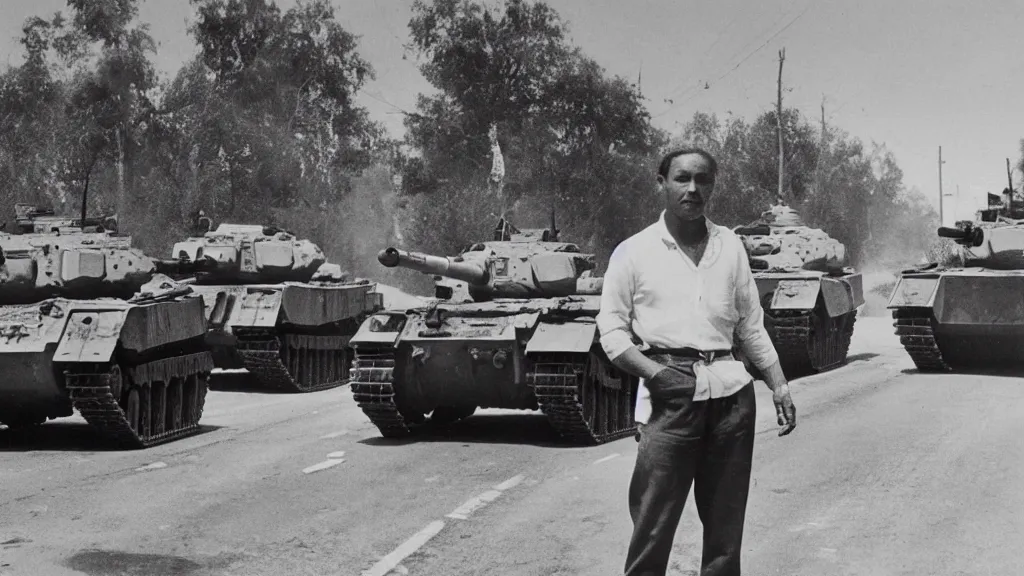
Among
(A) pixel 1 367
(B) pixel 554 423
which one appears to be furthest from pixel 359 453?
(A) pixel 1 367

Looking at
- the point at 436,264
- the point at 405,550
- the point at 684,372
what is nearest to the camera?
the point at 684,372

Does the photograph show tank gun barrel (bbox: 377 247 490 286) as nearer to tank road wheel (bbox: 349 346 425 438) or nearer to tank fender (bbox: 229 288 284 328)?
tank road wheel (bbox: 349 346 425 438)

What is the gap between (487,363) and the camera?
11.5 m

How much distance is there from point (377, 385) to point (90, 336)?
273 cm

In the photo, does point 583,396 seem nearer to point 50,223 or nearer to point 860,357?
point 50,223

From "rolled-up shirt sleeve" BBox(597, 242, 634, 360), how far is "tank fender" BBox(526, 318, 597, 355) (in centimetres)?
→ 597

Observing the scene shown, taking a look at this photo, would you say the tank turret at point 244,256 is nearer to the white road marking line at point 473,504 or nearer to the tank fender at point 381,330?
the tank fender at point 381,330

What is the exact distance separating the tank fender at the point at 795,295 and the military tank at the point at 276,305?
681 centimetres

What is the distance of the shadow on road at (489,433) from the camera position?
11383 millimetres

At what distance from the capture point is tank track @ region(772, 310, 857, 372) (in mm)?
17234

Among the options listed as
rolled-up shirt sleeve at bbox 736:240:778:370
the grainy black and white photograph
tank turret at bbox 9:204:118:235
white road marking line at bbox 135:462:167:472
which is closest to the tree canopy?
the grainy black and white photograph

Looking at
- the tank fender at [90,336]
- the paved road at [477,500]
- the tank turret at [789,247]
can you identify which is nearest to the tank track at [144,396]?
the tank fender at [90,336]

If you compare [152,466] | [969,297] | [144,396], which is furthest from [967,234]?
[152,466]

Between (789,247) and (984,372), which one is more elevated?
(789,247)
